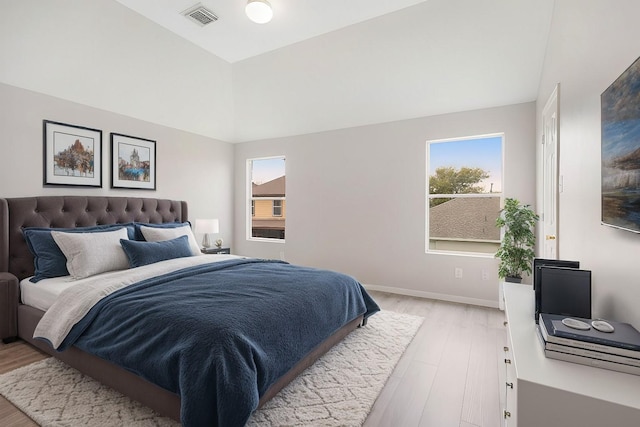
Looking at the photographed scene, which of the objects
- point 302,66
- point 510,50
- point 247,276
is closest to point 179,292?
point 247,276

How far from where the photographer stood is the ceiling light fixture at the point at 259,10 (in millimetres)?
2668

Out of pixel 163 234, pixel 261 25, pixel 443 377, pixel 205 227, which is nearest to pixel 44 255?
pixel 163 234

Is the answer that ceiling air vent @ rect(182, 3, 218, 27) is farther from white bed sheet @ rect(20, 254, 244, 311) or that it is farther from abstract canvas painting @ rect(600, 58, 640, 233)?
abstract canvas painting @ rect(600, 58, 640, 233)

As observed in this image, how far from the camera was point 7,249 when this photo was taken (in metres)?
2.86

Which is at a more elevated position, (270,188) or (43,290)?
(270,188)

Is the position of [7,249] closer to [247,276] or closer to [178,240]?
[178,240]

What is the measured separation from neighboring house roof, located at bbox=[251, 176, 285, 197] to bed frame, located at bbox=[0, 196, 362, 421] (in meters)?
1.72

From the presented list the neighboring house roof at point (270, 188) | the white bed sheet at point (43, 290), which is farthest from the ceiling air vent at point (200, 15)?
the neighboring house roof at point (270, 188)

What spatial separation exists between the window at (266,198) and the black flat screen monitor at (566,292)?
4258mm

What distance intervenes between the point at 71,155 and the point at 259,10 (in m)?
2.53

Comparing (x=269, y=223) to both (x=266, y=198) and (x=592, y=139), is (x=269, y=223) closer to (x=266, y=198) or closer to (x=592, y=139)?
(x=266, y=198)

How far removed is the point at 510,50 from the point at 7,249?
5048 mm

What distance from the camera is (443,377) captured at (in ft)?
7.42

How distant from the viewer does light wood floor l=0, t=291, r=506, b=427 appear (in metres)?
1.82
